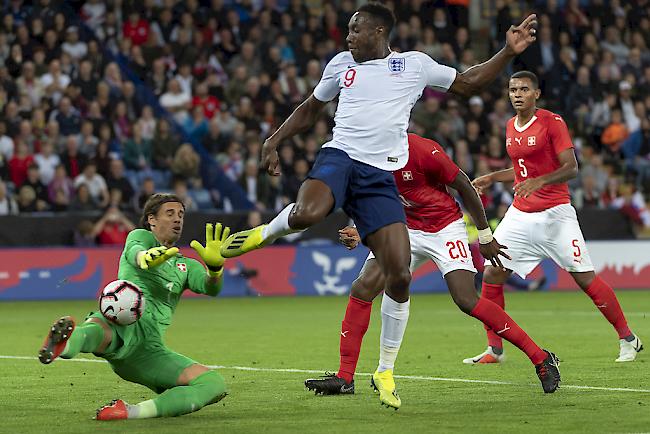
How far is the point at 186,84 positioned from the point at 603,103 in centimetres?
867

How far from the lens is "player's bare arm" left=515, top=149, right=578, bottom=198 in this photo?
1004cm

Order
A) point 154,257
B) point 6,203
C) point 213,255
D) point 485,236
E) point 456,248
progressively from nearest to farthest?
point 154,257 → point 213,255 → point 485,236 → point 456,248 → point 6,203

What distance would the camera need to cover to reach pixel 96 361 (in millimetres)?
11516

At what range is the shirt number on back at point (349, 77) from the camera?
842 cm

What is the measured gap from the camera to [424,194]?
984 cm

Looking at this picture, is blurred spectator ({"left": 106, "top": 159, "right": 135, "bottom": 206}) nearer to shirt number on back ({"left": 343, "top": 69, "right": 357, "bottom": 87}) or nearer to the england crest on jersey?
shirt number on back ({"left": 343, "top": 69, "right": 357, "bottom": 87})

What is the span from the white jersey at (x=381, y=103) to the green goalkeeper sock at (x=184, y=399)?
1686 mm

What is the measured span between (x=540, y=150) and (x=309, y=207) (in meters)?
3.87

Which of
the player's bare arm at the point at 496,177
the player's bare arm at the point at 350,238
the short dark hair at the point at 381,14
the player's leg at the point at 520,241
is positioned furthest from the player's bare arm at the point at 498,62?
the player's leg at the point at 520,241

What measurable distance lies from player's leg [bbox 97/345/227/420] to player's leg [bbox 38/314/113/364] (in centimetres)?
32

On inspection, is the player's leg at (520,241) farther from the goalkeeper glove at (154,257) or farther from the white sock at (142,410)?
the goalkeeper glove at (154,257)

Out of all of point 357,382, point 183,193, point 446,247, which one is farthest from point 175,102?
point 357,382

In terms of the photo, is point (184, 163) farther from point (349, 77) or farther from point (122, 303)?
point (122, 303)

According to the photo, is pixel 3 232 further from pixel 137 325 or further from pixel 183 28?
pixel 137 325
